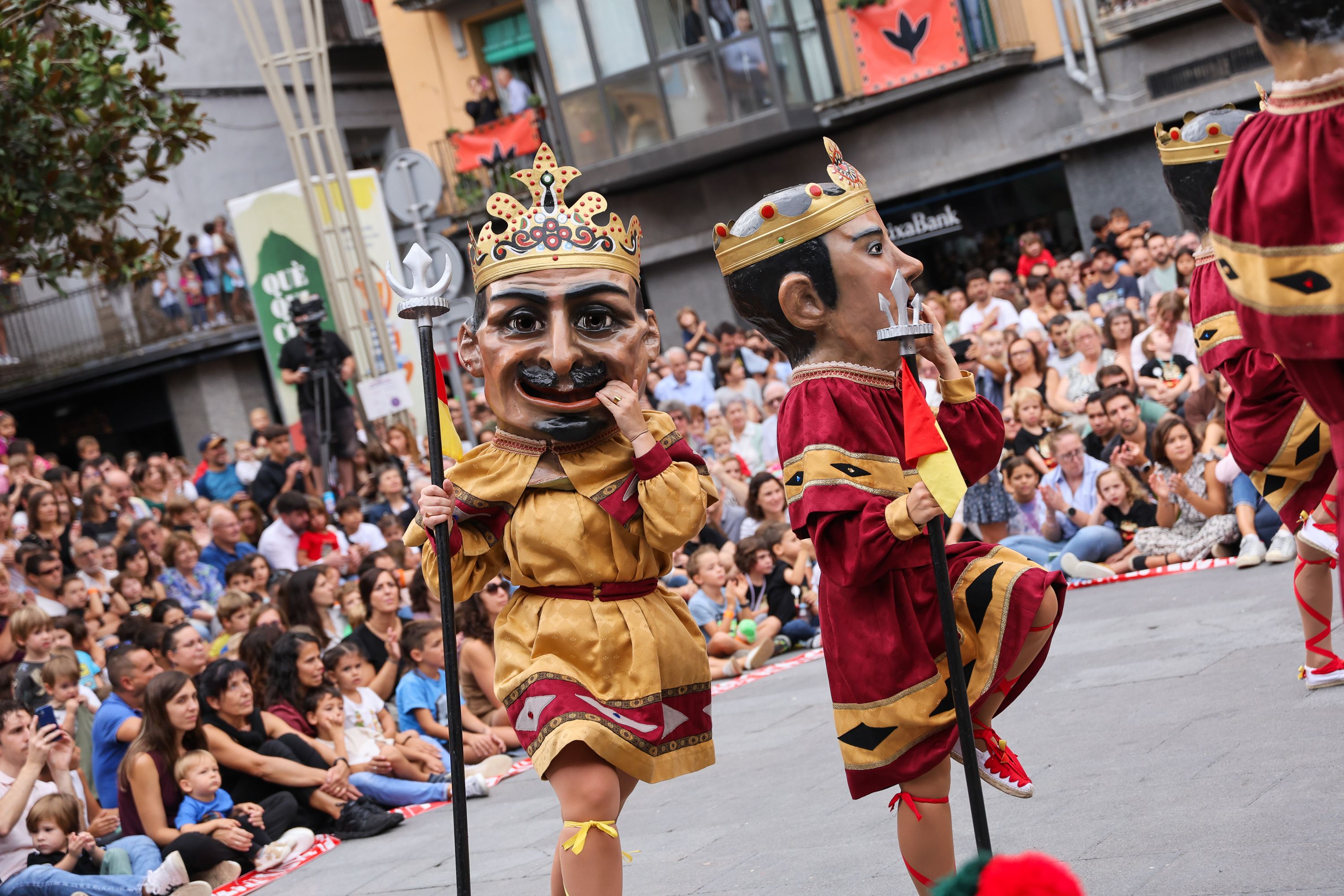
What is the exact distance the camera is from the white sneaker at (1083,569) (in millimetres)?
8953

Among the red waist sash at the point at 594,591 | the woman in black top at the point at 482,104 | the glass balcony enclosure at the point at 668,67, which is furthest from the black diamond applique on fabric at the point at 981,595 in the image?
the woman in black top at the point at 482,104

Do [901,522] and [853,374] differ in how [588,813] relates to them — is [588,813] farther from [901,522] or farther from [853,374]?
[853,374]

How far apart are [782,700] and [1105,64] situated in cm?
1159

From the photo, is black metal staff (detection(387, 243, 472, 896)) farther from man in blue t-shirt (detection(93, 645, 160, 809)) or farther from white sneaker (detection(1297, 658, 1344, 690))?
man in blue t-shirt (detection(93, 645, 160, 809))

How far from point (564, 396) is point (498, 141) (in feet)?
60.5

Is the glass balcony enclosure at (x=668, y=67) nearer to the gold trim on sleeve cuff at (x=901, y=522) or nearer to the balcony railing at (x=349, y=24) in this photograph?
the balcony railing at (x=349, y=24)

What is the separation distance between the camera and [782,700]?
26.3 feet

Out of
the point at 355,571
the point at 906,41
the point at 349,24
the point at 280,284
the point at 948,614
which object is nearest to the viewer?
the point at 948,614


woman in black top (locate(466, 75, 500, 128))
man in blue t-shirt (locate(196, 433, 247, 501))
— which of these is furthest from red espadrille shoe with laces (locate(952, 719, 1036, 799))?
woman in black top (locate(466, 75, 500, 128))

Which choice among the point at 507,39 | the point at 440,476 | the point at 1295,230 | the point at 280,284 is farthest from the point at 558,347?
the point at 507,39

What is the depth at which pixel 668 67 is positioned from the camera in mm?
19547

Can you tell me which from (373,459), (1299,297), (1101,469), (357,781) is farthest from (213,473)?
(1299,297)

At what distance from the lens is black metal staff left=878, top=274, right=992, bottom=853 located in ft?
11.6

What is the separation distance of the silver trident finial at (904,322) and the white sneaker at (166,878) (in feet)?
13.7
